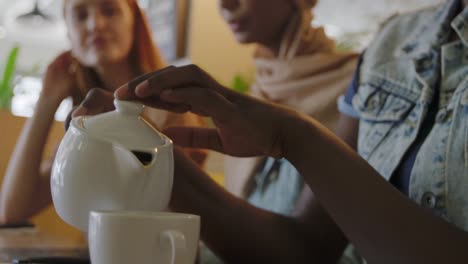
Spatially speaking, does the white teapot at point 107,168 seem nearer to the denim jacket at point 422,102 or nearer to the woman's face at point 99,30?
the denim jacket at point 422,102

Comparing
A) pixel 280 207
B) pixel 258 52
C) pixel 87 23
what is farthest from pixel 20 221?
pixel 258 52

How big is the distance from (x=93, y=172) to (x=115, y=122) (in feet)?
0.15

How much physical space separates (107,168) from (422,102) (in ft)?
1.46

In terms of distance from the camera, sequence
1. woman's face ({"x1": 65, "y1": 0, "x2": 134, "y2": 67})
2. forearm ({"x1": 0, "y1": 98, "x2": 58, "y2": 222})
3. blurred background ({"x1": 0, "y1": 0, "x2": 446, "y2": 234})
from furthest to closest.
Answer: blurred background ({"x1": 0, "y1": 0, "x2": 446, "y2": 234}) → forearm ({"x1": 0, "y1": 98, "x2": 58, "y2": 222}) → woman's face ({"x1": 65, "y1": 0, "x2": 134, "y2": 67})

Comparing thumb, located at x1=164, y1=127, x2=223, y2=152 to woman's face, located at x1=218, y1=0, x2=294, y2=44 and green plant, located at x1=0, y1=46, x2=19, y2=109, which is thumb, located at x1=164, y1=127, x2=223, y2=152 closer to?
woman's face, located at x1=218, y1=0, x2=294, y2=44

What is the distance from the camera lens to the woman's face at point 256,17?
106 centimetres

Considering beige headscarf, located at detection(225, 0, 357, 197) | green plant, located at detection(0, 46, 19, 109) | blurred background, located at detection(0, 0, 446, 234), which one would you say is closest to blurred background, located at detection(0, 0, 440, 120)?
blurred background, located at detection(0, 0, 446, 234)

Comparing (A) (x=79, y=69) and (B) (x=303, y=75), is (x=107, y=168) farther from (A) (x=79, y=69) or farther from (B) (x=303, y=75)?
(B) (x=303, y=75)

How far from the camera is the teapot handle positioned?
0.38 meters

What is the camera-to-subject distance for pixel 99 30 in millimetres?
1030

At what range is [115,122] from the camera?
1.44 feet

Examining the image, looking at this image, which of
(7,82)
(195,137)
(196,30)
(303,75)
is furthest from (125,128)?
(196,30)

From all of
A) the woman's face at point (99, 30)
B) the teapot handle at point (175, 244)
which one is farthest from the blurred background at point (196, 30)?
the teapot handle at point (175, 244)

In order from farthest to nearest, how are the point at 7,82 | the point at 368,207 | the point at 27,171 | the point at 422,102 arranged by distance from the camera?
1. the point at 7,82
2. the point at 27,171
3. the point at 422,102
4. the point at 368,207
